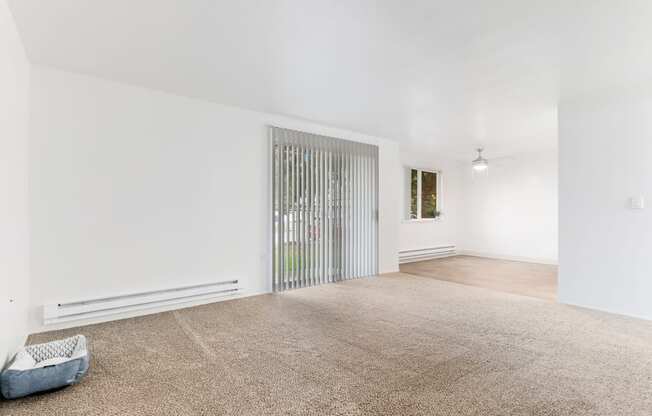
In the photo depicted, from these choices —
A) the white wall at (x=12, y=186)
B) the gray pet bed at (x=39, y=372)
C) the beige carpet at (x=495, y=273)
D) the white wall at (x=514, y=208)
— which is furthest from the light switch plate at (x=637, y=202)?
the white wall at (x=12, y=186)

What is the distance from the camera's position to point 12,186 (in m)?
2.61

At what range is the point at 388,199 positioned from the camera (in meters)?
6.41

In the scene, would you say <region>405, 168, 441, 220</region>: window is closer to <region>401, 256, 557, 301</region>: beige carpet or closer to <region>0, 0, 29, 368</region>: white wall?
<region>401, 256, 557, 301</region>: beige carpet

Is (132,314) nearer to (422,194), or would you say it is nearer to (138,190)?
(138,190)

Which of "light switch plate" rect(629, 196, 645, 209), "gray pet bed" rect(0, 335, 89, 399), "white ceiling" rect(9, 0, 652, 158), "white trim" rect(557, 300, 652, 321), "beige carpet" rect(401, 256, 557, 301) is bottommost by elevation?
"beige carpet" rect(401, 256, 557, 301)

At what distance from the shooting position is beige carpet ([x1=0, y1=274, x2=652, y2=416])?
81.4 inches

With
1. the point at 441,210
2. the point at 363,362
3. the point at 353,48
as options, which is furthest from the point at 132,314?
the point at 441,210

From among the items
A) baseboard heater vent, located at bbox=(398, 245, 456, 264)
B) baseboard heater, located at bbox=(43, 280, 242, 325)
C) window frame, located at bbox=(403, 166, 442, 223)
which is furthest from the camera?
window frame, located at bbox=(403, 166, 442, 223)

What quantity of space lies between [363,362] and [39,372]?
2061 mm

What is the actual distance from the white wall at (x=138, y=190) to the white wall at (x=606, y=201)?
373 cm

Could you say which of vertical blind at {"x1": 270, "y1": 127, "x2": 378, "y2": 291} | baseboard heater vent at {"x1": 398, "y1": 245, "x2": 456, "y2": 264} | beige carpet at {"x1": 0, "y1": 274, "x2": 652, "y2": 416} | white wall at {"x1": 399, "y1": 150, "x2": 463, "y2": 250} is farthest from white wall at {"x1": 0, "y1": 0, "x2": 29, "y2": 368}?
white wall at {"x1": 399, "y1": 150, "x2": 463, "y2": 250}

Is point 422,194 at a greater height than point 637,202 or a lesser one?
greater

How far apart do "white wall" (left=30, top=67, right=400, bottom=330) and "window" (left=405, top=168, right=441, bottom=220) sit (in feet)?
13.8

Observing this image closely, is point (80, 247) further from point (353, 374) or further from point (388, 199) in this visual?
point (388, 199)
